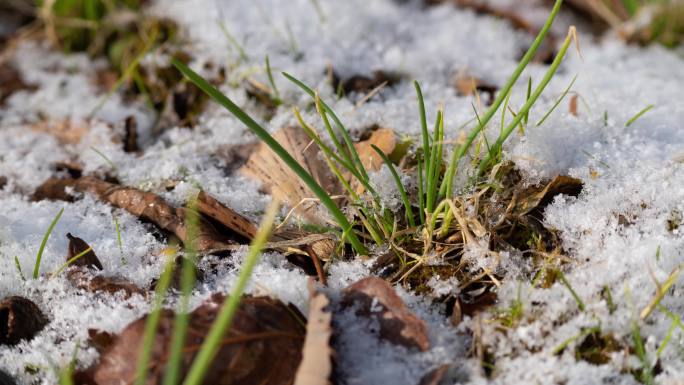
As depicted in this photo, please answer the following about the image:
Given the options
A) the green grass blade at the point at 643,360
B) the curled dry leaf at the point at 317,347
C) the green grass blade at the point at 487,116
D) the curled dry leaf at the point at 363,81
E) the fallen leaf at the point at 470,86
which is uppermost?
the green grass blade at the point at 487,116

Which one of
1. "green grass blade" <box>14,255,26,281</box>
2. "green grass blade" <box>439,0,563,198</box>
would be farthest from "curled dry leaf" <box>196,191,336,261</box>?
"green grass blade" <box>14,255,26,281</box>

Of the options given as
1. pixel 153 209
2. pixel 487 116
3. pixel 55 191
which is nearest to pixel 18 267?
pixel 153 209

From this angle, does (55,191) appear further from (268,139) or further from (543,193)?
(543,193)

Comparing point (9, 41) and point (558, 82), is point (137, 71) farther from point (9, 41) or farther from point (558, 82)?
point (558, 82)

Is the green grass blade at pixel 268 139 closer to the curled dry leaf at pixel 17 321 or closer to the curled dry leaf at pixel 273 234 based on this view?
the curled dry leaf at pixel 273 234

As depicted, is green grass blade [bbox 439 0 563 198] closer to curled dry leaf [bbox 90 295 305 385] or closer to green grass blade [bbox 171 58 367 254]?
green grass blade [bbox 171 58 367 254]

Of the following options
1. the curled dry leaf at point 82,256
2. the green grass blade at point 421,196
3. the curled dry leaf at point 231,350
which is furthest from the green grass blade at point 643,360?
the curled dry leaf at point 82,256
